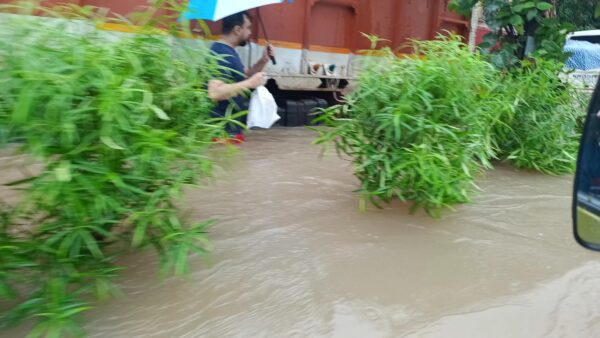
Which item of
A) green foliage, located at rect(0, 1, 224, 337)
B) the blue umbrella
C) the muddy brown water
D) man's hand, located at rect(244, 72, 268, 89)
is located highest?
the blue umbrella

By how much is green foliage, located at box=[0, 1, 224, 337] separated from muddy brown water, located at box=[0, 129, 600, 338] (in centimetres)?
26

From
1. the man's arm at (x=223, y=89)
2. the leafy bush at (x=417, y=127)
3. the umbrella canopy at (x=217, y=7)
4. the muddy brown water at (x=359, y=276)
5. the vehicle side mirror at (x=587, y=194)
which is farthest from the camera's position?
the umbrella canopy at (x=217, y=7)

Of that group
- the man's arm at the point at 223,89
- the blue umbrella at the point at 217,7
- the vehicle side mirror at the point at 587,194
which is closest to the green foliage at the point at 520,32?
the blue umbrella at the point at 217,7

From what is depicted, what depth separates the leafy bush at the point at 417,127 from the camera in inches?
125

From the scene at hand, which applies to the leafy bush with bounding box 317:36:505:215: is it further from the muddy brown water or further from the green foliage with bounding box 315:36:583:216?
the muddy brown water

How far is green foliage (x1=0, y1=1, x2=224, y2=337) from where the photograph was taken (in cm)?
172

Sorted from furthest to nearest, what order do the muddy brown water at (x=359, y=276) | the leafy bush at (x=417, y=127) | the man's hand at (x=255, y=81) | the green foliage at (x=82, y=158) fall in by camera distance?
the man's hand at (x=255, y=81), the leafy bush at (x=417, y=127), the muddy brown water at (x=359, y=276), the green foliage at (x=82, y=158)

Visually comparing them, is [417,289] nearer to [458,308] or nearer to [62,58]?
[458,308]

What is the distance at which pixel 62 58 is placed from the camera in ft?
6.05

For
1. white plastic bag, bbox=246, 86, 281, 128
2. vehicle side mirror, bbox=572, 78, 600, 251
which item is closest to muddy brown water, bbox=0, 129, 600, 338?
white plastic bag, bbox=246, 86, 281, 128

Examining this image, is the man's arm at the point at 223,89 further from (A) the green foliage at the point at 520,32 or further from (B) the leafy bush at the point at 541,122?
(A) the green foliage at the point at 520,32

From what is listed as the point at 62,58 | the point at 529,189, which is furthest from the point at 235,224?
the point at 529,189

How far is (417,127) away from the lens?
10.4 feet

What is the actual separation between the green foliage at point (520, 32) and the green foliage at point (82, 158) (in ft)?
13.4
